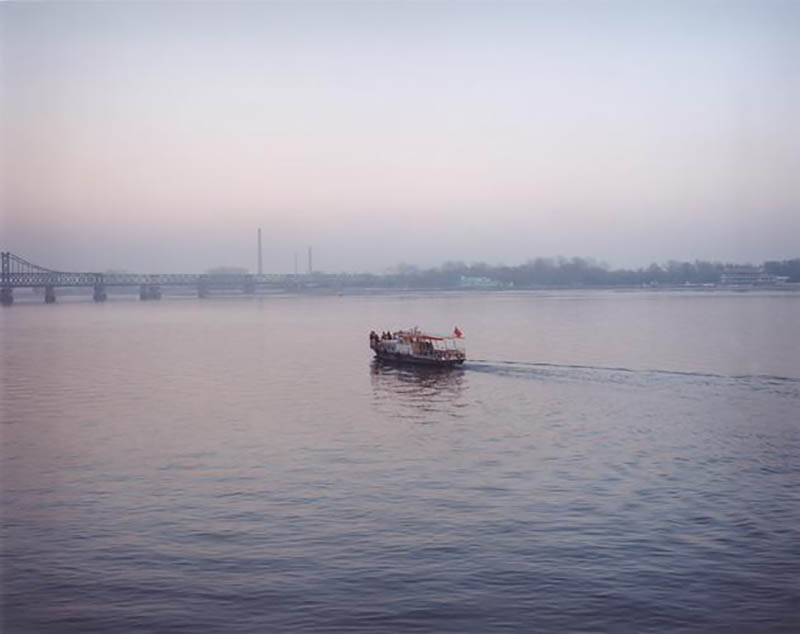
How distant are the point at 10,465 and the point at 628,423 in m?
10.7

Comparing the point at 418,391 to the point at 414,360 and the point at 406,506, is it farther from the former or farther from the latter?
the point at 406,506

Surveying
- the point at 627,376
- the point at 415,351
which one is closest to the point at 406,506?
the point at 627,376

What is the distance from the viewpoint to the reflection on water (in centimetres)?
1905

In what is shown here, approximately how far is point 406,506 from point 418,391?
39.9 feet

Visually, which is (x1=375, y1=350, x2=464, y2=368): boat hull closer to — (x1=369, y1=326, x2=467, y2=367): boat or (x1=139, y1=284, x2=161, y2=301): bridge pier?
(x1=369, y1=326, x2=467, y2=367): boat

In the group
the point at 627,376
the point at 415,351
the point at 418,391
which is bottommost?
the point at 418,391

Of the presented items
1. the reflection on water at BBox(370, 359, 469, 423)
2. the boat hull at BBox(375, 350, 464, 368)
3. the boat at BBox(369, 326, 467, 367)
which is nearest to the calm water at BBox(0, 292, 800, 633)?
the reflection on water at BBox(370, 359, 469, 423)

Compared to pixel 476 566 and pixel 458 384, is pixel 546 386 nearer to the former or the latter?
pixel 458 384

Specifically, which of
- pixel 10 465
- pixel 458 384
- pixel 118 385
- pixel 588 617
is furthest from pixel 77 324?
pixel 588 617

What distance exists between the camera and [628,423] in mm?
16922

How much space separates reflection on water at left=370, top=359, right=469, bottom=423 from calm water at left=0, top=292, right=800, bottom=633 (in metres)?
0.17

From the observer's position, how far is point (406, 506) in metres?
11.0

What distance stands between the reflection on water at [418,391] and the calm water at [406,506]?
0.17 m

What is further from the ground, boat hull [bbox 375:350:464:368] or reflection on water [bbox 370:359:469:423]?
boat hull [bbox 375:350:464:368]
